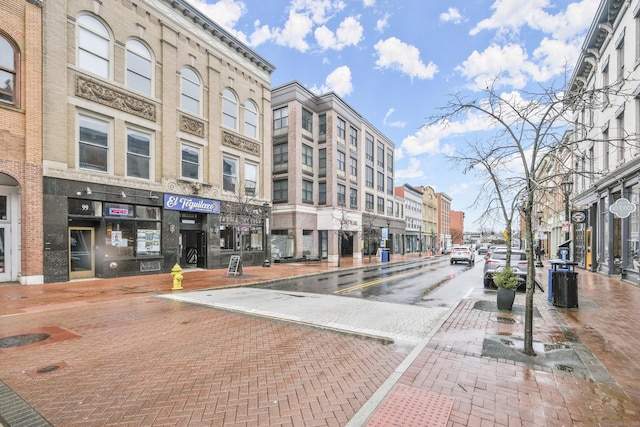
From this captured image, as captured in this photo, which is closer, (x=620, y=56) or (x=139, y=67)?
(x=620, y=56)

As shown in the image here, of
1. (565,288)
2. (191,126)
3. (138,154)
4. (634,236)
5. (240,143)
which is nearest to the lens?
(565,288)

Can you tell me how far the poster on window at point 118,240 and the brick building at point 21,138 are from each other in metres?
2.93

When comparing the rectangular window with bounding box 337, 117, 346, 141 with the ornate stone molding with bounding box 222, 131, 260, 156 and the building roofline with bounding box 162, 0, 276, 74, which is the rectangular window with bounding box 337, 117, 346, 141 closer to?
the building roofline with bounding box 162, 0, 276, 74

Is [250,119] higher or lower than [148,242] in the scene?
higher

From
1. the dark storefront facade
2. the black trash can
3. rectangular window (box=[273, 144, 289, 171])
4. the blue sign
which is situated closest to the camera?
the black trash can

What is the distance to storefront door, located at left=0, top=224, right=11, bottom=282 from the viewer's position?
12.9 m

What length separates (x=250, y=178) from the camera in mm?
23422

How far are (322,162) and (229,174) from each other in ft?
41.9

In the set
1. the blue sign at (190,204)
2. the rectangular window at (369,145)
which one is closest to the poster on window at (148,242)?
the blue sign at (190,204)

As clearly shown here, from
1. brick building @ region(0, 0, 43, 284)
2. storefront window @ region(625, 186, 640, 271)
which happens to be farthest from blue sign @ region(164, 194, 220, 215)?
storefront window @ region(625, 186, 640, 271)

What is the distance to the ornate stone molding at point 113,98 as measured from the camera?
14477 millimetres

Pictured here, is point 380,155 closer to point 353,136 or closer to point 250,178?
point 353,136

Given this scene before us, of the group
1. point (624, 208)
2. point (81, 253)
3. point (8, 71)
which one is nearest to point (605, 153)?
point (624, 208)

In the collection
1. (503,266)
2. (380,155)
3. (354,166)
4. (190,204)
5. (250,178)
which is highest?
(380,155)
